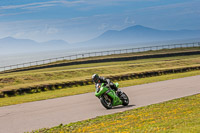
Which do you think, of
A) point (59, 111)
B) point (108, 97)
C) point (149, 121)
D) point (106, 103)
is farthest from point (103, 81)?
→ point (149, 121)

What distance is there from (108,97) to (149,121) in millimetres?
4189

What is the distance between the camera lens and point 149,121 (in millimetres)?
10227

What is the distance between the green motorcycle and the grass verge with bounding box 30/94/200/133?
144 cm

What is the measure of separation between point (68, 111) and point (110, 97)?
1966 millimetres

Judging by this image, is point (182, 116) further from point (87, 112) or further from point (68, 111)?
point (68, 111)

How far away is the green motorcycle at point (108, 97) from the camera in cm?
1371

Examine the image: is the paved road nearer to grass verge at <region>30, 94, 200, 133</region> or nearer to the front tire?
the front tire

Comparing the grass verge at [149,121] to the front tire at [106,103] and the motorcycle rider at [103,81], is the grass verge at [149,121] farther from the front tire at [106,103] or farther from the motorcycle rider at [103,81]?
the motorcycle rider at [103,81]

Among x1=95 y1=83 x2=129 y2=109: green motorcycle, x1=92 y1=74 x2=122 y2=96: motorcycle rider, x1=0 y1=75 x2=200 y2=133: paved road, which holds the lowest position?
x1=0 y1=75 x2=200 y2=133: paved road

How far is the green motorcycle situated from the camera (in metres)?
13.7

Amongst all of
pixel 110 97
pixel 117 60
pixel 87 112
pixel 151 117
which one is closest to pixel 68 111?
pixel 87 112

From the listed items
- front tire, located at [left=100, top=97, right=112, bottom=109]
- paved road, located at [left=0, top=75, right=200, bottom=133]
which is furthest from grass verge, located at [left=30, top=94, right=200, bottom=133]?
front tire, located at [left=100, top=97, right=112, bottom=109]

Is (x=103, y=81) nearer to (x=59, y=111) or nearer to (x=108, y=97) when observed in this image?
(x=108, y=97)

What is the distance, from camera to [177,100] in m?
14.8
